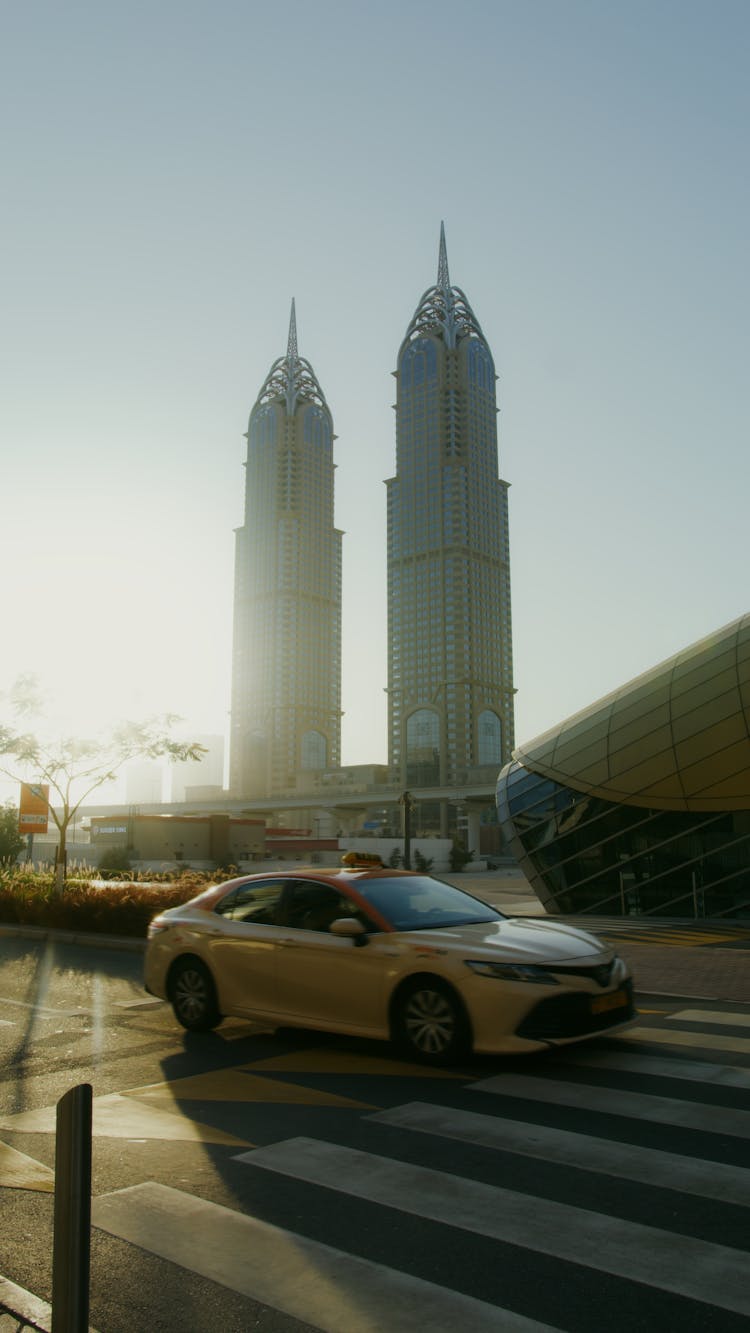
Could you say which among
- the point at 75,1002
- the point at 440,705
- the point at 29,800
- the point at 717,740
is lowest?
the point at 75,1002

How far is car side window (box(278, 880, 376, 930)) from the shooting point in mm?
7949

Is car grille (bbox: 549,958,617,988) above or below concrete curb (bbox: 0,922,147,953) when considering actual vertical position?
above

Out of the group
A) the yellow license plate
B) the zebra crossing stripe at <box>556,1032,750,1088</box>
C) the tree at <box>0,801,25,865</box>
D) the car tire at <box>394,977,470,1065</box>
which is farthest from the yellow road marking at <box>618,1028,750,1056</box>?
the tree at <box>0,801,25,865</box>

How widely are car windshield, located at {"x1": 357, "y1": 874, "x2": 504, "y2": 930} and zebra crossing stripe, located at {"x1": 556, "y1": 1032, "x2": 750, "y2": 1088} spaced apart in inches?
53.1

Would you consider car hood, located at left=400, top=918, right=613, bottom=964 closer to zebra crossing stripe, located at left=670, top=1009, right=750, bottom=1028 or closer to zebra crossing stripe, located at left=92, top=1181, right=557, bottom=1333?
zebra crossing stripe, located at left=670, top=1009, right=750, bottom=1028

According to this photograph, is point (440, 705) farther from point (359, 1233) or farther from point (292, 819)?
point (359, 1233)

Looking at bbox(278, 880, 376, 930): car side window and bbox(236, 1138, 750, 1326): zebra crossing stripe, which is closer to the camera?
bbox(236, 1138, 750, 1326): zebra crossing stripe

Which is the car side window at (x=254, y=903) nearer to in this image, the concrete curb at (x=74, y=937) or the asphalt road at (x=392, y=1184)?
the asphalt road at (x=392, y=1184)

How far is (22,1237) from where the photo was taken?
4.12 metres

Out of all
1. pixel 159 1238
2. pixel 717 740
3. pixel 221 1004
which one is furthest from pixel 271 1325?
pixel 717 740

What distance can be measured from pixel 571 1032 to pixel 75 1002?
19.5 feet

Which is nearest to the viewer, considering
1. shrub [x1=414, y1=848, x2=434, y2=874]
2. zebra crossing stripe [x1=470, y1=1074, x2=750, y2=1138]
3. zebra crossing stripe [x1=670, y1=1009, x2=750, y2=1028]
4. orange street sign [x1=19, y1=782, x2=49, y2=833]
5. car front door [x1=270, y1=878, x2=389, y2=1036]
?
zebra crossing stripe [x1=470, y1=1074, x2=750, y2=1138]

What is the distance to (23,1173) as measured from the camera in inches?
194

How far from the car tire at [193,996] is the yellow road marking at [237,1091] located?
1.39 metres
